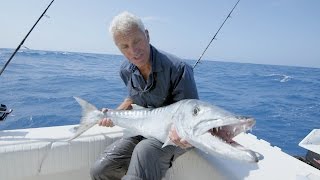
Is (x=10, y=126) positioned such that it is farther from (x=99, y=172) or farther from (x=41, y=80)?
(x=41, y=80)

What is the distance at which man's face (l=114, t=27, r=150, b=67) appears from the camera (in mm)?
2396

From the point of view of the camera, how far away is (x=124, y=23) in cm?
238

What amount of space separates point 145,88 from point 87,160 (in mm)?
873

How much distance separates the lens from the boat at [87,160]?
2.21m

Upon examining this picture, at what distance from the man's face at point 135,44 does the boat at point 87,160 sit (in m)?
0.88

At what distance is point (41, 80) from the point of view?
15023mm

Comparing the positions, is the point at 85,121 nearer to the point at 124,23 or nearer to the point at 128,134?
the point at 128,134

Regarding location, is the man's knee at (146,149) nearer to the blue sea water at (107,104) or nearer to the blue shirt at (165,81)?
the blue shirt at (165,81)

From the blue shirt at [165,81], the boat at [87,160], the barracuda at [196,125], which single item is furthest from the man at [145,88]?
the boat at [87,160]

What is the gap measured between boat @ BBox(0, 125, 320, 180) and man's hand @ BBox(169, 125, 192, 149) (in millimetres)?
433

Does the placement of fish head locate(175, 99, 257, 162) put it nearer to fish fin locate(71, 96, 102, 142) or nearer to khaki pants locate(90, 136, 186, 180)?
khaki pants locate(90, 136, 186, 180)

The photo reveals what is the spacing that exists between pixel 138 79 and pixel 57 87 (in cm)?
1154

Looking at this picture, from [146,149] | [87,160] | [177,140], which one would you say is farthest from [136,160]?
[87,160]

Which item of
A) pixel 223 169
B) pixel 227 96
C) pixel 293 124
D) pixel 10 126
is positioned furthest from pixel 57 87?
pixel 223 169
